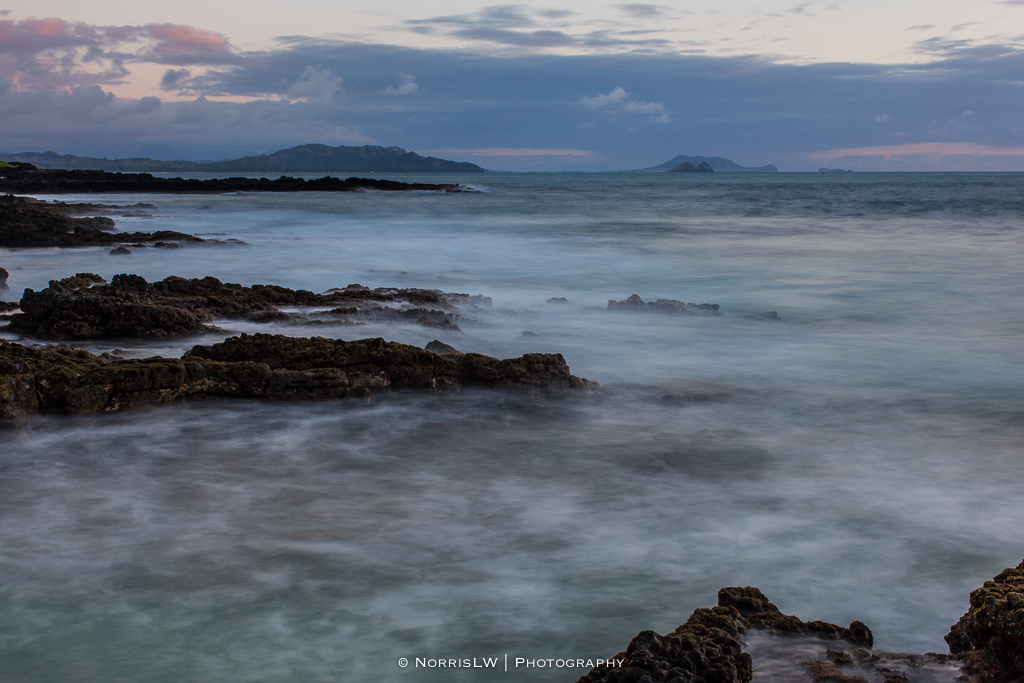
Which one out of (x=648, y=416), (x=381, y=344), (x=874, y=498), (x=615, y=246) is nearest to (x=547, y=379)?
(x=648, y=416)

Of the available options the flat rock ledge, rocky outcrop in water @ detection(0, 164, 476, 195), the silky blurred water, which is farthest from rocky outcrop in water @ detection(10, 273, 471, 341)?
rocky outcrop in water @ detection(0, 164, 476, 195)

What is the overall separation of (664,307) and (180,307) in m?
6.16

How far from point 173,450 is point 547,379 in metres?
2.84

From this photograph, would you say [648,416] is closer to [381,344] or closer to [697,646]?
[381,344]

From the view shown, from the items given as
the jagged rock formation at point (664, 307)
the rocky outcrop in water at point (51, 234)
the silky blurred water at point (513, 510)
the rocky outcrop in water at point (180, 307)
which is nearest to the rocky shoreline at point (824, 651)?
the silky blurred water at point (513, 510)

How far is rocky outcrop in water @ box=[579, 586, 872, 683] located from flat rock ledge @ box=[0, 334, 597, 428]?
3411mm

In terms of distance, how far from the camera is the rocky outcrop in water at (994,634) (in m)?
2.40

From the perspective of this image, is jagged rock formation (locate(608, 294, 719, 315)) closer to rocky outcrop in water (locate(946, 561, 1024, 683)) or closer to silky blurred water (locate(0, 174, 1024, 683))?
silky blurred water (locate(0, 174, 1024, 683))

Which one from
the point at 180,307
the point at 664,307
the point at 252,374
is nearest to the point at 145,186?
the point at 180,307

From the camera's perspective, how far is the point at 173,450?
16.2ft

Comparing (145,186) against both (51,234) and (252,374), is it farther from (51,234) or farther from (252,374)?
(252,374)

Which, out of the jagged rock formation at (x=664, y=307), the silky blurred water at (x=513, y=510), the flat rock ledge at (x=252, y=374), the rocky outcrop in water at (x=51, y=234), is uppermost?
the rocky outcrop in water at (x=51, y=234)

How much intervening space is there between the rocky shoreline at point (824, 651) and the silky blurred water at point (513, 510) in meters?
0.53

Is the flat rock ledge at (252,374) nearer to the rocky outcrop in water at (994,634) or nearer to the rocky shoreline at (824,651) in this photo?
the rocky shoreline at (824,651)
